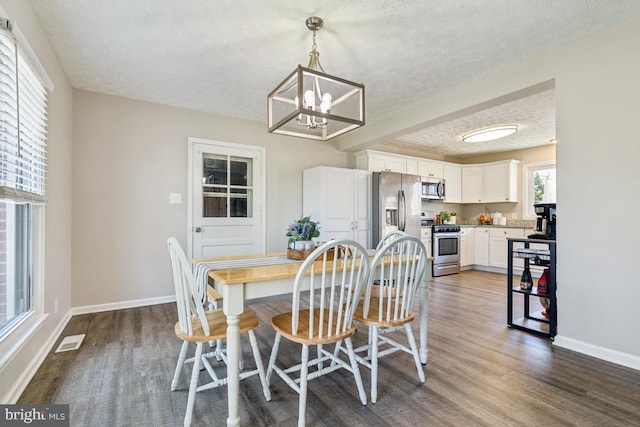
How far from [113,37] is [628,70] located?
12.4 feet

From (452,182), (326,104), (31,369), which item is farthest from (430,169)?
(31,369)

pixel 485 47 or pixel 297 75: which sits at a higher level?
pixel 485 47

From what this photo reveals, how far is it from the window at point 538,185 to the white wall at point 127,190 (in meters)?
5.43

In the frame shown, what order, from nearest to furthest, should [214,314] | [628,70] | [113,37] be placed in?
1. [214,314]
2. [628,70]
3. [113,37]

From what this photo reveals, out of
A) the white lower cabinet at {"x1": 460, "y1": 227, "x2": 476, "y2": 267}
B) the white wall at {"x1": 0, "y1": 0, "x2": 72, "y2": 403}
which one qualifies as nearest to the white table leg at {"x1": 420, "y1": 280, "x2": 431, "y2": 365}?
the white wall at {"x1": 0, "y1": 0, "x2": 72, "y2": 403}

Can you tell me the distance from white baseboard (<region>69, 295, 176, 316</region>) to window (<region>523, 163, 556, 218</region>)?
623 cm

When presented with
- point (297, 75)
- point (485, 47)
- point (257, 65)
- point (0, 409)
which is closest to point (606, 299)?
point (485, 47)

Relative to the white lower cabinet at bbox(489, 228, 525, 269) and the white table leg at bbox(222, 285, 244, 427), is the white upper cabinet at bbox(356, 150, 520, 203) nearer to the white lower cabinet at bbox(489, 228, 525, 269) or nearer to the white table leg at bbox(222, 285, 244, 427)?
the white lower cabinet at bbox(489, 228, 525, 269)

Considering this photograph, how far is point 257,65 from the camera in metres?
2.79

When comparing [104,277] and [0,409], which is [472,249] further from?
[0,409]

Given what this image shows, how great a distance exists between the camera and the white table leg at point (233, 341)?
151 cm

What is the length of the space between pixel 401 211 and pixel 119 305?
405 centimetres

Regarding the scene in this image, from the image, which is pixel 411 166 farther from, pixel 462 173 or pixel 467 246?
pixel 467 246

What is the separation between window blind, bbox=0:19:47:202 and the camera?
1633mm
